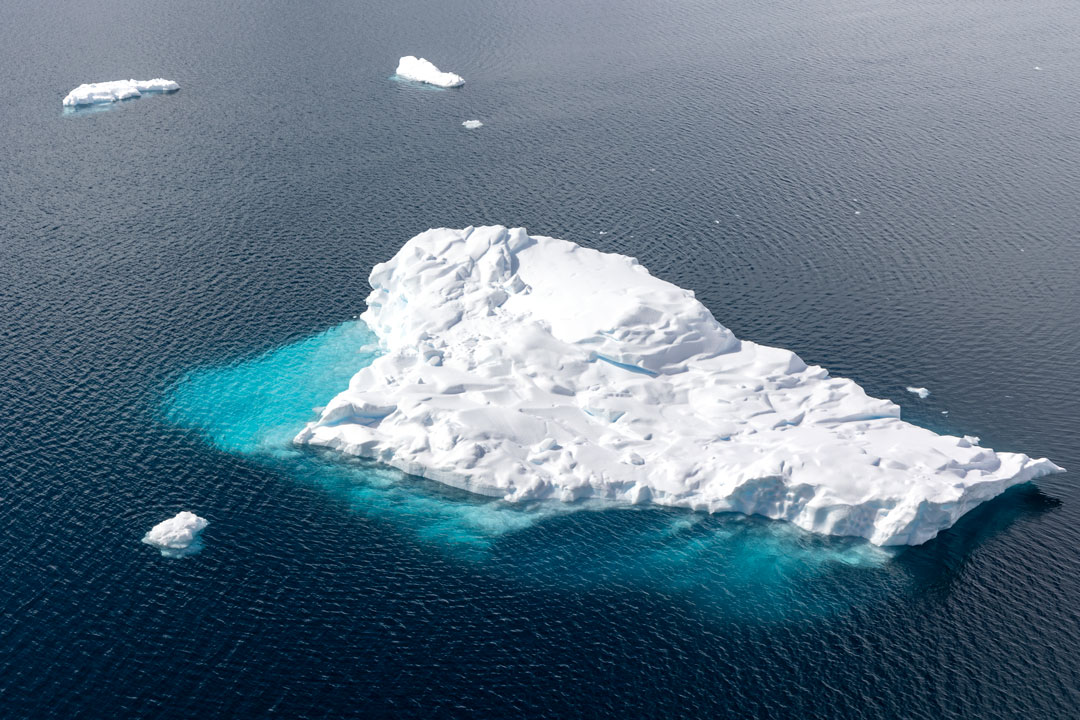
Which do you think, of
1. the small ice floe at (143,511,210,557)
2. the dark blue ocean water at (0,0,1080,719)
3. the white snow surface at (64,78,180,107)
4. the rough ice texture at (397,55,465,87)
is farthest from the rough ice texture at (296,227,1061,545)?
the white snow surface at (64,78,180,107)

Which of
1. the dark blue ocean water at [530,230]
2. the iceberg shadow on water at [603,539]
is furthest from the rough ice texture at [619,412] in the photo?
the dark blue ocean water at [530,230]

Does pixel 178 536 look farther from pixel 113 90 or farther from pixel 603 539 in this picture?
pixel 113 90

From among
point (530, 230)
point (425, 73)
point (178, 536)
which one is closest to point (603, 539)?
point (178, 536)

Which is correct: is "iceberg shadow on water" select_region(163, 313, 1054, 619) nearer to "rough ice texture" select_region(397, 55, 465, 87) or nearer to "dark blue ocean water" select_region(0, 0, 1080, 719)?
"dark blue ocean water" select_region(0, 0, 1080, 719)

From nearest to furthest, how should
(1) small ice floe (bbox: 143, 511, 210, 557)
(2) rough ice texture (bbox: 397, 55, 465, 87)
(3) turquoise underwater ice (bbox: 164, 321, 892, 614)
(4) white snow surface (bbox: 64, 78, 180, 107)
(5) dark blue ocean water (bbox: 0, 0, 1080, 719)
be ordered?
(5) dark blue ocean water (bbox: 0, 0, 1080, 719), (3) turquoise underwater ice (bbox: 164, 321, 892, 614), (1) small ice floe (bbox: 143, 511, 210, 557), (4) white snow surface (bbox: 64, 78, 180, 107), (2) rough ice texture (bbox: 397, 55, 465, 87)

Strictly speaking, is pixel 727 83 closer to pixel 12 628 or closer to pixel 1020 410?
pixel 1020 410

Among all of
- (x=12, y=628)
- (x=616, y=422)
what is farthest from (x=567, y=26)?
(x=12, y=628)
